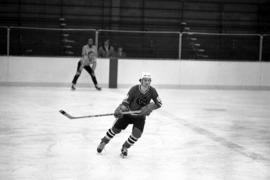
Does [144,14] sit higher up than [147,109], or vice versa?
[144,14]

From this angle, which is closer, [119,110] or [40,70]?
[119,110]

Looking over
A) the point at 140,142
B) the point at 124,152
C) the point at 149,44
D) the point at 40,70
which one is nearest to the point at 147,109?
the point at 124,152

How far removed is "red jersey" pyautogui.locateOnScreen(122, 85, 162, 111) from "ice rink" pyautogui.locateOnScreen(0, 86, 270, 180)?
0.68 metres

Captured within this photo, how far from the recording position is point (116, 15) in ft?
71.7

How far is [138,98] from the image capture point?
24.5ft

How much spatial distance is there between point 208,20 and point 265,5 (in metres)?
2.46

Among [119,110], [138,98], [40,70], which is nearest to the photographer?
[119,110]

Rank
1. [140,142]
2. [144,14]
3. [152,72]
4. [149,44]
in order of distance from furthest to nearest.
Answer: [144,14] → [149,44] → [152,72] → [140,142]

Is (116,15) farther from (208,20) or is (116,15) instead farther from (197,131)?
(197,131)

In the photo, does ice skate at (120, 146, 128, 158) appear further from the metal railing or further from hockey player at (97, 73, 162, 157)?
the metal railing

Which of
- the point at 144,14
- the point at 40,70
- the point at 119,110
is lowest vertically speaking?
the point at 40,70

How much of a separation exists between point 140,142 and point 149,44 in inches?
472

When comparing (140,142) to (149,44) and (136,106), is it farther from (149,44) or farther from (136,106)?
(149,44)

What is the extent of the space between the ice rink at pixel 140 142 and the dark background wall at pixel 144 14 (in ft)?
22.2
